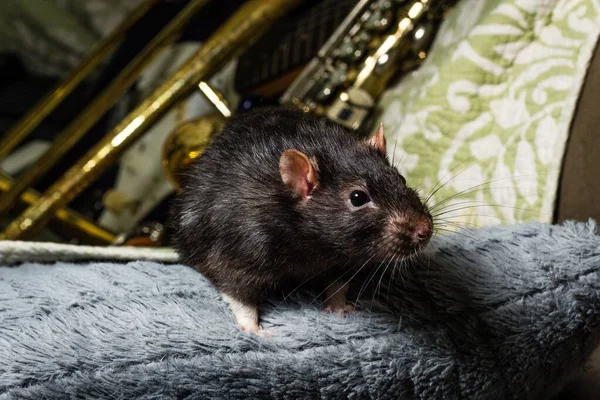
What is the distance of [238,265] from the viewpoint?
0.60 m

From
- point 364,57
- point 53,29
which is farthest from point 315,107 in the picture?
point 53,29

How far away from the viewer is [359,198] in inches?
22.9

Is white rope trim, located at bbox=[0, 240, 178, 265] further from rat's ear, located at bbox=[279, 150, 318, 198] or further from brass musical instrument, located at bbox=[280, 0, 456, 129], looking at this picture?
brass musical instrument, located at bbox=[280, 0, 456, 129]

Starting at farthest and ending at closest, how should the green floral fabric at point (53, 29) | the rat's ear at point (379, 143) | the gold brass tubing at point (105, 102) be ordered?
1. the green floral fabric at point (53, 29)
2. the gold brass tubing at point (105, 102)
3. the rat's ear at point (379, 143)

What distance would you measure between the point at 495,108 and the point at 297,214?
477mm

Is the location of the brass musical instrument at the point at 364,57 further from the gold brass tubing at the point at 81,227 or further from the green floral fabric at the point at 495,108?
the gold brass tubing at the point at 81,227

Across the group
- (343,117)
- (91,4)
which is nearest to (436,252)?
(343,117)

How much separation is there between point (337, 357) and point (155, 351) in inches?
5.7

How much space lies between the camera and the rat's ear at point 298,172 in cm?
57

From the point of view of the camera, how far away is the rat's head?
1.87ft

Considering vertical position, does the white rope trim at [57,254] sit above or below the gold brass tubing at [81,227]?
below

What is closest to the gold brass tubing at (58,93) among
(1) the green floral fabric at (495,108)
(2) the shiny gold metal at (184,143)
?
(2) the shiny gold metal at (184,143)

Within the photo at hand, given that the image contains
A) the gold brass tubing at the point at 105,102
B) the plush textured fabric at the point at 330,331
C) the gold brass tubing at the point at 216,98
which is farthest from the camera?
the gold brass tubing at the point at 105,102

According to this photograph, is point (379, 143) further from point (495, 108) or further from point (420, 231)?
point (495, 108)
